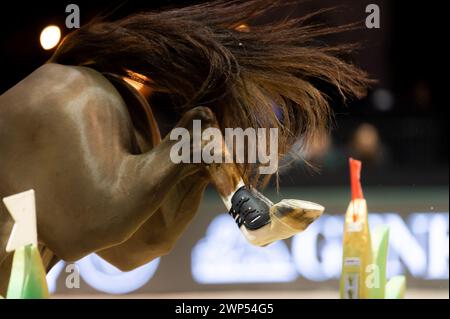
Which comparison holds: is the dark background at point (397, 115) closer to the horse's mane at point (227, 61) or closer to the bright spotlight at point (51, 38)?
the bright spotlight at point (51, 38)

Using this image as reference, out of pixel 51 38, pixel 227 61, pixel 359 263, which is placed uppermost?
pixel 51 38

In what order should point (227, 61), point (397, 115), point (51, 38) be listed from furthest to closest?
1. point (397, 115)
2. point (51, 38)
3. point (227, 61)

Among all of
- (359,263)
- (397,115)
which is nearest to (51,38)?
(359,263)

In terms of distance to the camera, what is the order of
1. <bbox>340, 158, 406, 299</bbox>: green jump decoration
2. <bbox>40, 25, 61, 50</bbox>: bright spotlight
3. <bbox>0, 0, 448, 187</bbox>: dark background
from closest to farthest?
<bbox>340, 158, 406, 299</bbox>: green jump decoration, <bbox>40, 25, 61, 50</bbox>: bright spotlight, <bbox>0, 0, 448, 187</bbox>: dark background

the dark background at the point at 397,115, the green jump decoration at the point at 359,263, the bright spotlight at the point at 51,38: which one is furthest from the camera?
the dark background at the point at 397,115

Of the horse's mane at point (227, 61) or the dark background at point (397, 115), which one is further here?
the dark background at point (397, 115)

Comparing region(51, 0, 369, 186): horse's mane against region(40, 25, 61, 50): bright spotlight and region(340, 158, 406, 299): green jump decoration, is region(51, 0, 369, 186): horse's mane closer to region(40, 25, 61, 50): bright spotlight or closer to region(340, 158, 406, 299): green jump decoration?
region(340, 158, 406, 299): green jump decoration

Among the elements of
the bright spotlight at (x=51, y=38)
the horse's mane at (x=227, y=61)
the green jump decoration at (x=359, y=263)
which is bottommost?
A: the green jump decoration at (x=359, y=263)

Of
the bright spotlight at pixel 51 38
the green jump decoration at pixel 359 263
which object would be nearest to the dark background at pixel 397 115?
the bright spotlight at pixel 51 38

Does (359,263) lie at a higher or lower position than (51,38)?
lower

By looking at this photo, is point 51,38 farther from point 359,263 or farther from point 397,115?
point 397,115

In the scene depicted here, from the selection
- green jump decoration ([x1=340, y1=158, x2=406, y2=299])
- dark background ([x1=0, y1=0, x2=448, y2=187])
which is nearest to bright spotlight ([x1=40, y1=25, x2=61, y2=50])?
green jump decoration ([x1=340, y1=158, x2=406, y2=299])

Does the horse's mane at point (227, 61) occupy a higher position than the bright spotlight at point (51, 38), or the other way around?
the bright spotlight at point (51, 38)

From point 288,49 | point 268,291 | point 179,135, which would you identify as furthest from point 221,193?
point 268,291
